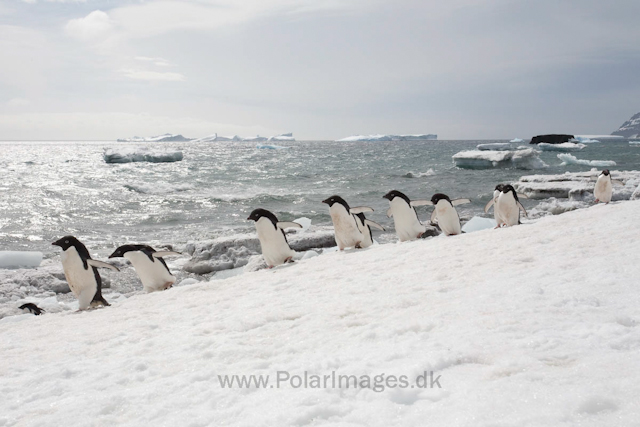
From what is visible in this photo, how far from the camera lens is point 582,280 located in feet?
9.81

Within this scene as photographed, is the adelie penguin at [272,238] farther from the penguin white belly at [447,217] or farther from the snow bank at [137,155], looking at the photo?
the snow bank at [137,155]

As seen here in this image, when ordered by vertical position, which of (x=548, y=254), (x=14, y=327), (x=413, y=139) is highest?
(x=413, y=139)

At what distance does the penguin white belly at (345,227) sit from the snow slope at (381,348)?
2381 millimetres

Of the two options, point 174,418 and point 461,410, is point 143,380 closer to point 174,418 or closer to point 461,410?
point 174,418

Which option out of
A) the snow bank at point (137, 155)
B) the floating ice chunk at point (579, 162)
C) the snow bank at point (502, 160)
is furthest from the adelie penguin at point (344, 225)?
the snow bank at point (137, 155)

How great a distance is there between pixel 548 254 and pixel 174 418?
330 cm

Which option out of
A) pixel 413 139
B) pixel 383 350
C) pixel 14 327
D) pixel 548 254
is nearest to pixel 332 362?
pixel 383 350

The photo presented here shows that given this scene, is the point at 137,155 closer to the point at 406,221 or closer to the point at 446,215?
the point at 406,221

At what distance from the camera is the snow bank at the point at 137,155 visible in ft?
148

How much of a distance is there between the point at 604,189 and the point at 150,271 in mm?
8488

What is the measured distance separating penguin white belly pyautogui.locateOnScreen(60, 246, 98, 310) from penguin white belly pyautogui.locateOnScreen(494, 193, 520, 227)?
19.5 ft

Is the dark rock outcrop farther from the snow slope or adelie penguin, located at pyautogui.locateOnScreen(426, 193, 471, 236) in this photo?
the snow slope

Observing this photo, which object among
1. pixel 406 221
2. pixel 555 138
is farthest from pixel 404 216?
pixel 555 138

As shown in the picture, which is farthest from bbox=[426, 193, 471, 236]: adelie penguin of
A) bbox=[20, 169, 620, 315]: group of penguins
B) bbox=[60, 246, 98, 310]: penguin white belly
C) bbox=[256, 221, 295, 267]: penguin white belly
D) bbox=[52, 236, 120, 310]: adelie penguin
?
bbox=[60, 246, 98, 310]: penguin white belly
